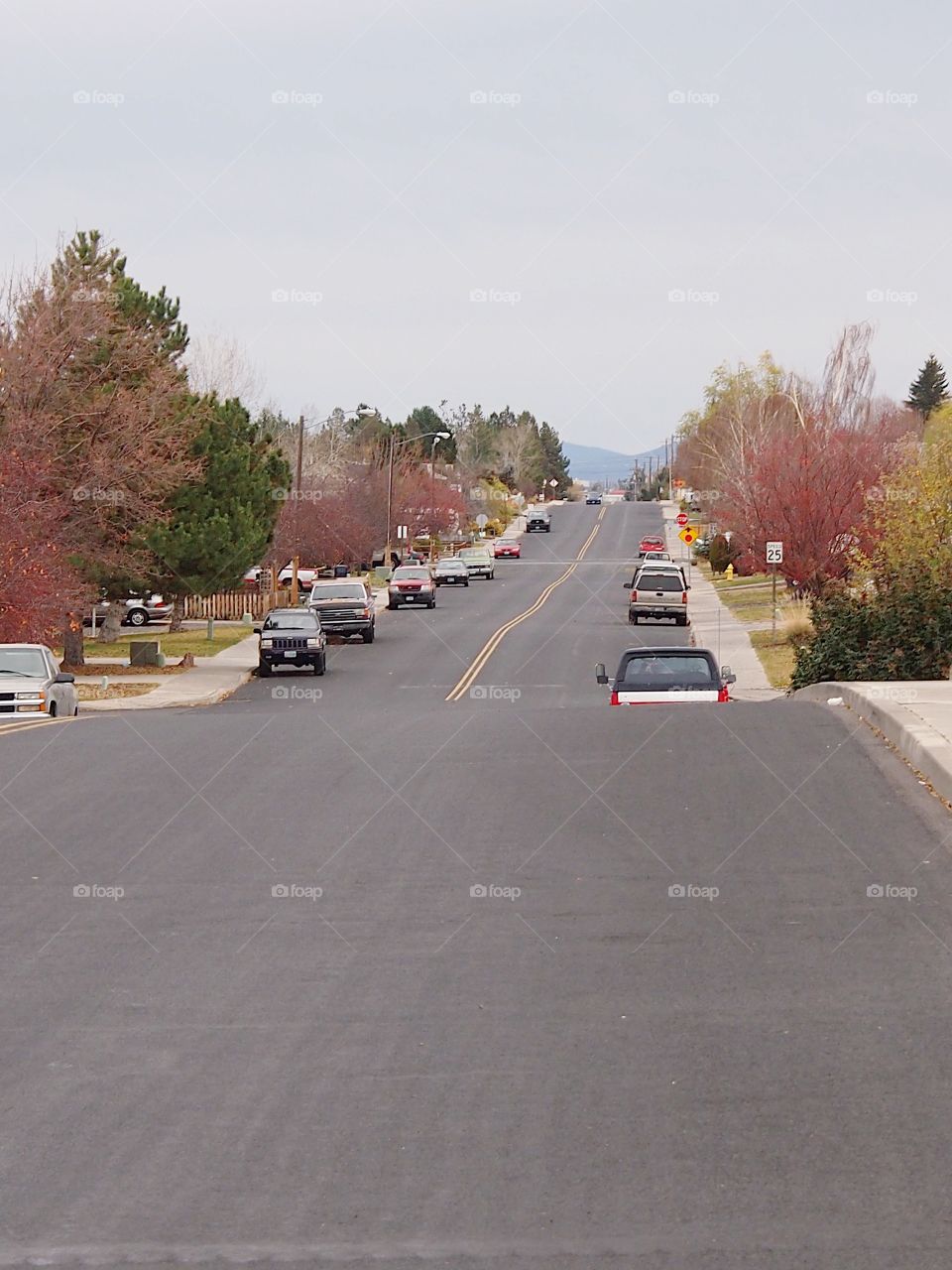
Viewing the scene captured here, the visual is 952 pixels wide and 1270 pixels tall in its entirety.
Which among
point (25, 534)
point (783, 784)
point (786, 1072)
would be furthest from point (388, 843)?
point (25, 534)

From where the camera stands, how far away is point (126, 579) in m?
44.4

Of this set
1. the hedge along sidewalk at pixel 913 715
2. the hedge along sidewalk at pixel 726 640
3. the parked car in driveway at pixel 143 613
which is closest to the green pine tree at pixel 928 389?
the hedge along sidewalk at pixel 726 640

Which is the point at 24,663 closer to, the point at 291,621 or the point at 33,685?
the point at 33,685

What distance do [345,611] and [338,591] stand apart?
1.08m

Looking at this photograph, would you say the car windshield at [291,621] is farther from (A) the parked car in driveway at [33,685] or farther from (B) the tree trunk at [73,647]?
(A) the parked car in driveway at [33,685]

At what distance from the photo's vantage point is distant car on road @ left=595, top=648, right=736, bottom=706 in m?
22.3

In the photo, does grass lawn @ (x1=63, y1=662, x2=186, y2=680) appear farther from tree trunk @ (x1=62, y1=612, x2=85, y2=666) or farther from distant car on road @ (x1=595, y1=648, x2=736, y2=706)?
distant car on road @ (x1=595, y1=648, x2=736, y2=706)

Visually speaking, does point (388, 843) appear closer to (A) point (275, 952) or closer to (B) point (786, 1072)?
(A) point (275, 952)

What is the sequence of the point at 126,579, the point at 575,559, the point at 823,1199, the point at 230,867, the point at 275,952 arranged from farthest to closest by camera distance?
the point at 575,559 → the point at 126,579 → the point at 230,867 → the point at 275,952 → the point at 823,1199

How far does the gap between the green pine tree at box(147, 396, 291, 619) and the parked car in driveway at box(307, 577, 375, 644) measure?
18.5 ft

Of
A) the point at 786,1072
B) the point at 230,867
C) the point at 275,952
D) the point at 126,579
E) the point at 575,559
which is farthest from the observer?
the point at 575,559

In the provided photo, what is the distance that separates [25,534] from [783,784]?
2417 cm

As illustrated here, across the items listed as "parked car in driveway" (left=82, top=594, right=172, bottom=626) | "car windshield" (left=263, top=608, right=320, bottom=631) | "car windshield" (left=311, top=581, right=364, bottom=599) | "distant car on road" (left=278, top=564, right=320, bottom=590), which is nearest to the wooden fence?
"parked car in driveway" (left=82, top=594, right=172, bottom=626)

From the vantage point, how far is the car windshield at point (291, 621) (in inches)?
1668
